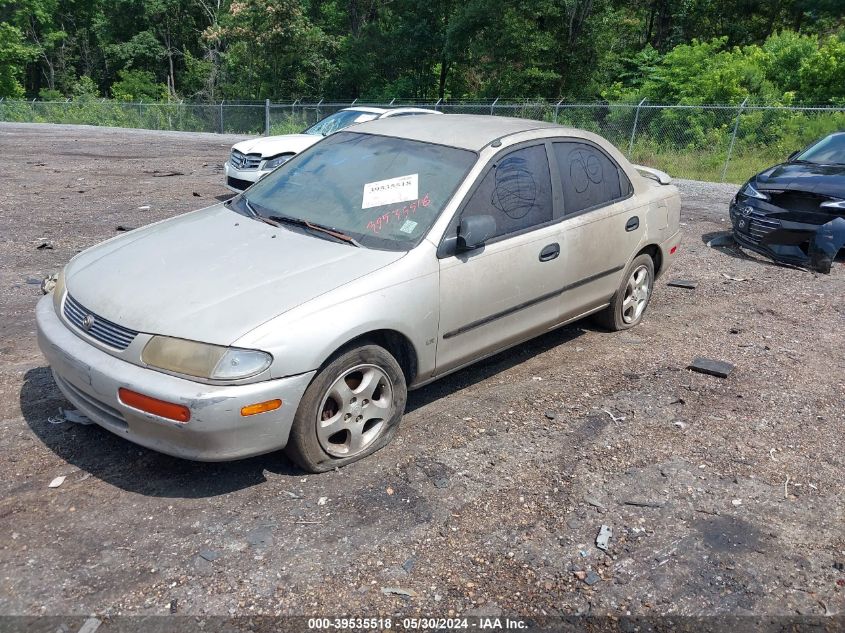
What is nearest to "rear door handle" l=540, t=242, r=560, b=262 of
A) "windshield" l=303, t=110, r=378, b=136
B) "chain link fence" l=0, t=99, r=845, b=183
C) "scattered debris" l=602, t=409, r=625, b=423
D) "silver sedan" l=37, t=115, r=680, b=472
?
"silver sedan" l=37, t=115, r=680, b=472

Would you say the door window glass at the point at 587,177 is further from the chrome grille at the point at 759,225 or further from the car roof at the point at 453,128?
the chrome grille at the point at 759,225

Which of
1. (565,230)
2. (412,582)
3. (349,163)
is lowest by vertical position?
(412,582)

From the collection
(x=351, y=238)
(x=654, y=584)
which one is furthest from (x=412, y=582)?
(x=351, y=238)

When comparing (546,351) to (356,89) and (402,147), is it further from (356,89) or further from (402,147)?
(356,89)

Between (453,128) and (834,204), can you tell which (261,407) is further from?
(834,204)

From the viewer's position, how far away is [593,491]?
370 centimetres

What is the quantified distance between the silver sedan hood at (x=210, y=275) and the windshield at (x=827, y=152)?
305 inches

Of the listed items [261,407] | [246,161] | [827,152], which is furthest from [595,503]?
[246,161]

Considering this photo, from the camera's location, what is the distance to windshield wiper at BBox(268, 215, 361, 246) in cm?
406

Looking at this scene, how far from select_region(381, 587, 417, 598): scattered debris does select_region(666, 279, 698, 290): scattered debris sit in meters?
5.49

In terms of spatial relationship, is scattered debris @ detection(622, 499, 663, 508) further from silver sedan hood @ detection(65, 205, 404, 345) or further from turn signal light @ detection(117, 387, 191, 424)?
turn signal light @ detection(117, 387, 191, 424)

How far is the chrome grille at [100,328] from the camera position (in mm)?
3377

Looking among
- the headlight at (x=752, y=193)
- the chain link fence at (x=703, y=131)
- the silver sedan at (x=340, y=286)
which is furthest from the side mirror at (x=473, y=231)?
the chain link fence at (x=703, y=131)

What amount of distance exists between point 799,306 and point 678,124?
1249 centimetres
